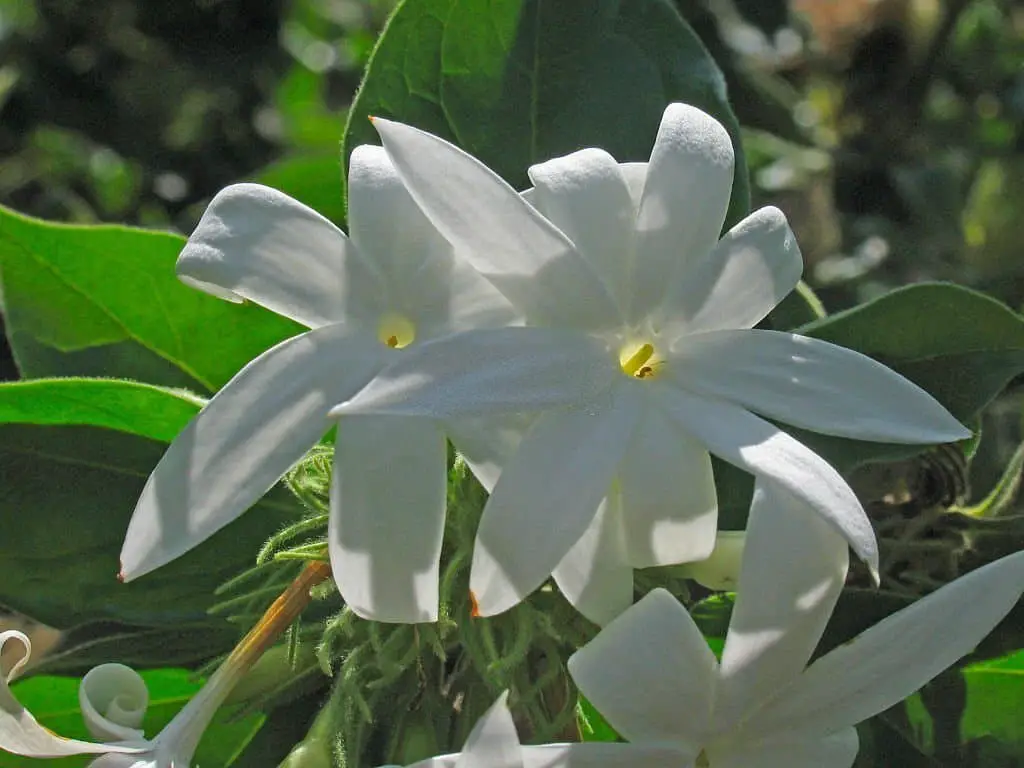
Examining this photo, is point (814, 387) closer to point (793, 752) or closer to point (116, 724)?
point (793, 752)

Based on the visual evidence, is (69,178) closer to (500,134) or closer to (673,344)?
(500,134)

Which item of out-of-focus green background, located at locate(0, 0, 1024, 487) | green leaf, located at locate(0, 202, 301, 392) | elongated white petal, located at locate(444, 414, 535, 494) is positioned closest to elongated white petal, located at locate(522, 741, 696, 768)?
elongated white petal, located at locate(444, 414, 535, 494)

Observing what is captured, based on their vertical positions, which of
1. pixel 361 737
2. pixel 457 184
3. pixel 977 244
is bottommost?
pixel 977 244

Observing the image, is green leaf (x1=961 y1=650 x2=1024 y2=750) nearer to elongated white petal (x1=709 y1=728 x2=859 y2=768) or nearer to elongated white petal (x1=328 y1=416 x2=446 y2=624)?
elongated white petal (x1=709 y1=728 x2=859 y2=768)

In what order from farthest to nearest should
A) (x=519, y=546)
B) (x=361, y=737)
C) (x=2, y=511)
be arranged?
1. (x=2, y=511)
2. (x=361, y=737)
3. (x=519, y=546)

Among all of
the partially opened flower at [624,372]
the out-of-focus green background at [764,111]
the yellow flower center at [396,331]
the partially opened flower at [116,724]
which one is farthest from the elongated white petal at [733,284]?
the out-of-focus green background at [764,111]

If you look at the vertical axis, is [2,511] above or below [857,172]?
above

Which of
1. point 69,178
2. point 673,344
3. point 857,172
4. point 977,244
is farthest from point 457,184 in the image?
point 69,178
